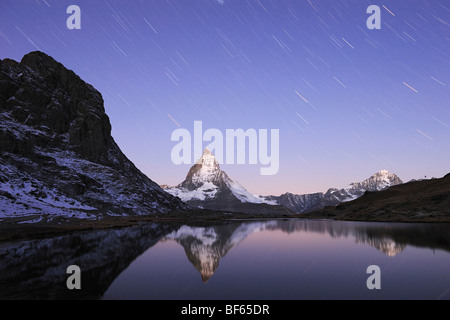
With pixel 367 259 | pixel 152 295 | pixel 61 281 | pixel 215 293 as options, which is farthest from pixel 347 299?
pixel 61 281

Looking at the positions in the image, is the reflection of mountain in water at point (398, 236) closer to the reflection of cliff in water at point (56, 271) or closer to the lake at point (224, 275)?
the lake at point (224, 275)

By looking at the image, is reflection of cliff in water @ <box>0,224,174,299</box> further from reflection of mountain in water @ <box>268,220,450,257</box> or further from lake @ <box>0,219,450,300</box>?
reflection of mountain in water @ <box>268,220,450,257</box>

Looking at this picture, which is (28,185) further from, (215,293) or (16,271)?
(215,293)

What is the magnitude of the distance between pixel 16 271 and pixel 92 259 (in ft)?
25.7

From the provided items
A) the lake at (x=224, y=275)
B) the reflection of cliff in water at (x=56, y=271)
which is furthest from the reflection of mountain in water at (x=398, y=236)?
the reflection of cliff in water at (x=56, y=271)

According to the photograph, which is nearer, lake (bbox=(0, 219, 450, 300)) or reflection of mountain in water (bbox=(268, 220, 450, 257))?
lake (bbox=(0, 219, 450, 300))

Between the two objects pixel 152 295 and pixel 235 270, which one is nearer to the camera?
pixel 152 295

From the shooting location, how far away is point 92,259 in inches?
1346

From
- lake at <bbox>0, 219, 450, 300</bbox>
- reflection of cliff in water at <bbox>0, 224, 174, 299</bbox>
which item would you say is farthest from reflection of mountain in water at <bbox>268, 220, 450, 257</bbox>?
reflection of cliff in water at <bbox>0, 224, 174, 299</bbox>

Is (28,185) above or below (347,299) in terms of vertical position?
above

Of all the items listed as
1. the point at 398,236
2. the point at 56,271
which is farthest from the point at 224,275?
the point at 398,236

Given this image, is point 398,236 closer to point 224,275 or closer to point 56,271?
point 224,275

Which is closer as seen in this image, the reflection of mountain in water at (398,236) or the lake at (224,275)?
the lake at (224,275)

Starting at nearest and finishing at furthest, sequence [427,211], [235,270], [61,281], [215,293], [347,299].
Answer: [347,299], [215,293], [61,281], [235,270], [427,211]
